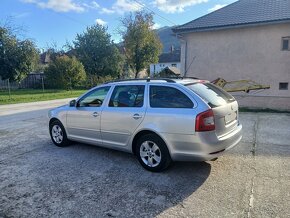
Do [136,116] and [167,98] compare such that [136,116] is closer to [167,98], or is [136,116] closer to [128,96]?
[128,96]

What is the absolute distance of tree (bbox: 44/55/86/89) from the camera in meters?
27.5

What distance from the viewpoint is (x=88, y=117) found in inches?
218

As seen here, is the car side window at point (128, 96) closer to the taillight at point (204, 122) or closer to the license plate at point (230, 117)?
the taillight at point (204, 122)

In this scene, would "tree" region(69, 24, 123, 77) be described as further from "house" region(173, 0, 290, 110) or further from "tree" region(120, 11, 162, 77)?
"house" region(173, 0, 290, 110)

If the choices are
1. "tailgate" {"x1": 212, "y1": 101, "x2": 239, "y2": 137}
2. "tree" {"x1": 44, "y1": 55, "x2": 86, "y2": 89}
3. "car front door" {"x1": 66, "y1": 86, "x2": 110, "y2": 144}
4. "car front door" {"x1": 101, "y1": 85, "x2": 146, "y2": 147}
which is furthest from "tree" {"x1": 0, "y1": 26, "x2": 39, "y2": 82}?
"tailgate" {"x1": 212, "y1": 101, "x2": 239, "y2": 137}

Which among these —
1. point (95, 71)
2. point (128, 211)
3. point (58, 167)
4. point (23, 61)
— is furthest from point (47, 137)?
point (95, 71)

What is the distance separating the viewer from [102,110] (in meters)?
5.28

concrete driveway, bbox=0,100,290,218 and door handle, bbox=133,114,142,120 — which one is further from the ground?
door handle, bbox=133,114,142,120

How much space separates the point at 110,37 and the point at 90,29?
114 inches

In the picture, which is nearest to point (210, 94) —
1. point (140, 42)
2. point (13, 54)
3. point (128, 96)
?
point (128, 96)

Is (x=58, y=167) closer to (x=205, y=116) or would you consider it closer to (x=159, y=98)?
(x=159, y=98)

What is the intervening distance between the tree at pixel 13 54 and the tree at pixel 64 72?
670 centimetres

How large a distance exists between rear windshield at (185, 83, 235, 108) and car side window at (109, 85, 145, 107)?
900 mm

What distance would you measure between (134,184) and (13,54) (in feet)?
63.4
